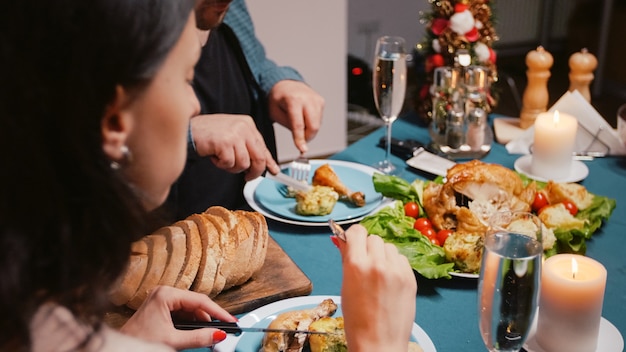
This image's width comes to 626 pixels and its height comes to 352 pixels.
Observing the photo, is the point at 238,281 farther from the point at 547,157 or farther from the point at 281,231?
the point at 547,157

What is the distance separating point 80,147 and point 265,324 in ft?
1.93

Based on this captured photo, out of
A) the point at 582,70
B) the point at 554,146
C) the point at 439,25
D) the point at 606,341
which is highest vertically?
the point at 439,25

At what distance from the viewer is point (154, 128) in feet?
2.47

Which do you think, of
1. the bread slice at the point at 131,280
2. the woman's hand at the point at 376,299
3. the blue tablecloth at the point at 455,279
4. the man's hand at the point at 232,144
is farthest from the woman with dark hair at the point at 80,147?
the man's hand at the point at 232,144

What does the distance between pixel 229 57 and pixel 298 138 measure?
1.24 feet

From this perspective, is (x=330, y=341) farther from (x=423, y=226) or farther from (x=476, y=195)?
(x=476, y=195)

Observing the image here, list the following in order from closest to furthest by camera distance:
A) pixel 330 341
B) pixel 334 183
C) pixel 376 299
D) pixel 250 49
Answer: pixel 376 299, pixel 330 341, pixel 334 183, pixel 250 49

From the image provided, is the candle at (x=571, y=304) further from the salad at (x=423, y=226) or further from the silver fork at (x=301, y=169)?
the silver fork at (x=301, y=169)

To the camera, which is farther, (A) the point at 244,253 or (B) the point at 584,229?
(B) the point at 584,229

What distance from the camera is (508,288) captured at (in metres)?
0.96

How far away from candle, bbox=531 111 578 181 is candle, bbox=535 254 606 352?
26.6 inches

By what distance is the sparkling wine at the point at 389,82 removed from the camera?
5.93 ft

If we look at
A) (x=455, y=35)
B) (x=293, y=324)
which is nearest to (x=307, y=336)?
(x=293, y=324)

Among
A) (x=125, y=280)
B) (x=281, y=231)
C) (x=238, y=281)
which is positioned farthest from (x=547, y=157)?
(x=125, y=280)
